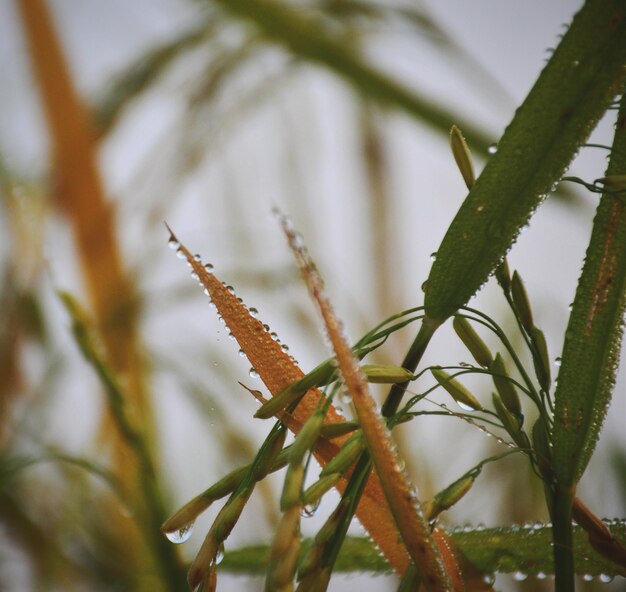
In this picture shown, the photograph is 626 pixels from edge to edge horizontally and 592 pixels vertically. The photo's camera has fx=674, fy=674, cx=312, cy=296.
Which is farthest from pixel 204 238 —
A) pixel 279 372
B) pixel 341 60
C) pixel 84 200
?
pixel 279 372

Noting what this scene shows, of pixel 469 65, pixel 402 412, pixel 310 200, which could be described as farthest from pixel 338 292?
pixel 402 412

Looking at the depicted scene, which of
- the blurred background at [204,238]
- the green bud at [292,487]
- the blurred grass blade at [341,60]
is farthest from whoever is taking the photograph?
the blurred background at [204,238]

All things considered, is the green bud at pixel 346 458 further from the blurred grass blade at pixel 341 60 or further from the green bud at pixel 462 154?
the blurred grass blade at pixel 341 60

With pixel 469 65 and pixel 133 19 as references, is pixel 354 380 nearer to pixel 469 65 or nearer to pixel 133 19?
pixel 469 65

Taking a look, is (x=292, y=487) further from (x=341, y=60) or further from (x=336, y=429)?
(x=341, y=60)

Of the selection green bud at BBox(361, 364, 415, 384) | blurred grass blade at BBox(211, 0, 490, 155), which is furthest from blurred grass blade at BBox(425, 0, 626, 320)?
blurred grass blade at BBox(211, 0, 490, 155)

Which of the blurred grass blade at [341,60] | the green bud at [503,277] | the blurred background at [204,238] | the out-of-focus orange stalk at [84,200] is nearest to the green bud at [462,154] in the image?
the green bud at [503,277]
